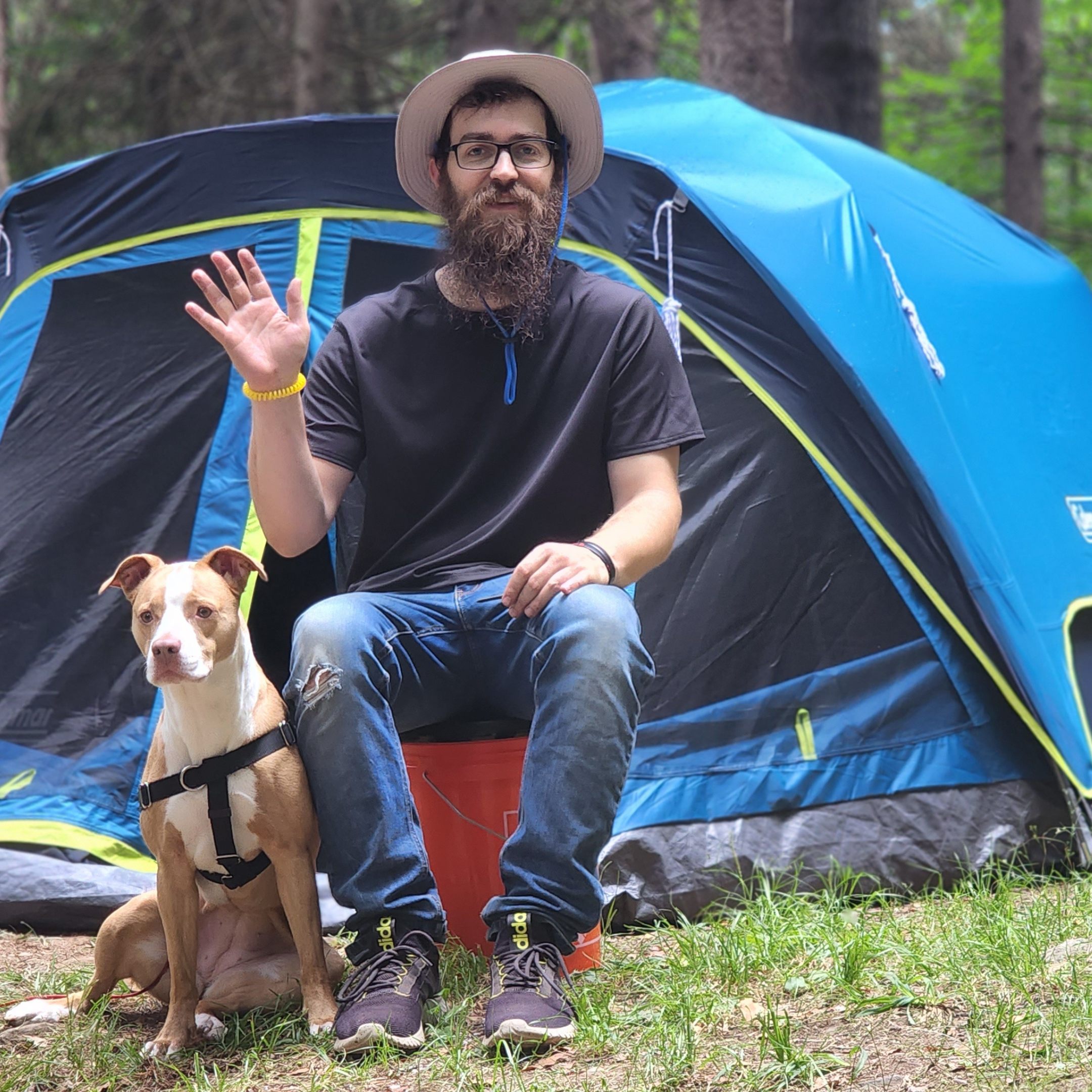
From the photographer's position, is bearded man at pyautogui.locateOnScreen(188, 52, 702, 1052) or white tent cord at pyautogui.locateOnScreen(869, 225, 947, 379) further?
white tent cord at pyautogui.locateOnScreen(869, 225, 947, 379)

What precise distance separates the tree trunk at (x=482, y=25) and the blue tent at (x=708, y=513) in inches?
243

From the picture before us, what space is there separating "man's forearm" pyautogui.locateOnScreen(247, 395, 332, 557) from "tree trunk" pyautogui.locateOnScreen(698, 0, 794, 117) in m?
4.61

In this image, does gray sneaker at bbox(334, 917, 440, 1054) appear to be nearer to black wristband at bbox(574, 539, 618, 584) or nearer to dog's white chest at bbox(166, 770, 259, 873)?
dog's white chest at bbox(166, 770, 259, 873)

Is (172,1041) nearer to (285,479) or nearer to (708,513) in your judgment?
(285,479)

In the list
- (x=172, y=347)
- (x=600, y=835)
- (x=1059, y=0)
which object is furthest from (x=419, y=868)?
(x=1059, y=0)

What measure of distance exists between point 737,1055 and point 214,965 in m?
1.07

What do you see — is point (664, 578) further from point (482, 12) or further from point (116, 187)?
point (482, 12)

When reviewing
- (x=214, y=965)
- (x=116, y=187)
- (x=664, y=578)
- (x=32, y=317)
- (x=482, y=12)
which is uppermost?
(x=482, y=12)

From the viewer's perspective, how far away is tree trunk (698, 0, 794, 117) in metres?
6.28

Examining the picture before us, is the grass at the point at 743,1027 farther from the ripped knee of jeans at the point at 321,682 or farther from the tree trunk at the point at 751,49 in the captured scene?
the tree trunk at the point at 751,49

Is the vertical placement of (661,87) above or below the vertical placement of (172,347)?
above

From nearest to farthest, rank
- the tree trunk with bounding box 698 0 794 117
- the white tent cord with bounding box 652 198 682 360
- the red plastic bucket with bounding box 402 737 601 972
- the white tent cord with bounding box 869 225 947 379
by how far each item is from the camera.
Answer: the red plastic bucket with bounding box 402 737 601 972 → the white tent cord with bounding box 652 198 682 360 → the white tent cord with bounding box 869 225 947 379 → the tree trunk with bounding box 698 0 794 117

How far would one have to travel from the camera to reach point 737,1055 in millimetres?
2053

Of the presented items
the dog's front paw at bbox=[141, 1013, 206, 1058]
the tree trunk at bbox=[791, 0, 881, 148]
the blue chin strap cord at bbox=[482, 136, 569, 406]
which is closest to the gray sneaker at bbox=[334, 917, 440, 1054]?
the dog's front paw at bbox=[141, 1013, 206, 1058]
